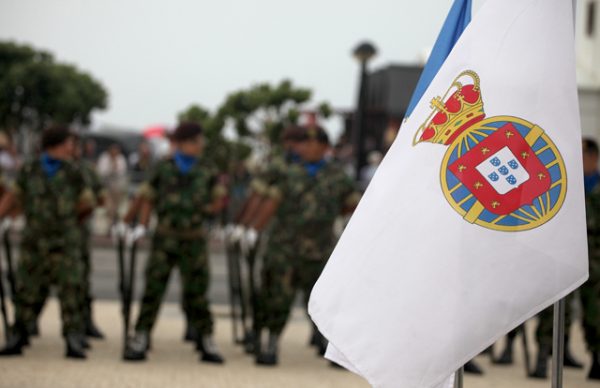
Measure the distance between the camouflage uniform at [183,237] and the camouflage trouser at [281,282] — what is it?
527 mm

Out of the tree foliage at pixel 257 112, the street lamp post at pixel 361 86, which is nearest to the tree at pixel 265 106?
the tree foliage at pixel 257 112

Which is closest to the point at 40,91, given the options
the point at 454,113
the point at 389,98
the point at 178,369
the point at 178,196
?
the point at 389,98

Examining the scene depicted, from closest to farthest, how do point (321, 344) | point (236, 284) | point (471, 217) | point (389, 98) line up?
point (471, 217) → point (321, 344) → point (236, 284) → point (389, 98)

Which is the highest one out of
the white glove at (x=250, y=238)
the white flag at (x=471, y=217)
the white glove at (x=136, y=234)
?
the white flag at (x=471, y=217)

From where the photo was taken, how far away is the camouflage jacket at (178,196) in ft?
36.2

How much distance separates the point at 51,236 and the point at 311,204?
226 centimetres

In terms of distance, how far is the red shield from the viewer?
525cm

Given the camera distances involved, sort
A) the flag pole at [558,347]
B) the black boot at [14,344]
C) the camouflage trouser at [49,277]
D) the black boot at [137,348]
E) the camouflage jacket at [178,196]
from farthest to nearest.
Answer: the camouflage jacket at [178,196], the black boot at [137,348], the camouflage trouser at [49,277], the black boot at [14,344], the flag pole at [558,347]

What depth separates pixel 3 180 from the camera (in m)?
11.4

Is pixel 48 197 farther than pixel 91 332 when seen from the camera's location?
No

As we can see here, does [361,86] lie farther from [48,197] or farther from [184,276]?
[48,197]

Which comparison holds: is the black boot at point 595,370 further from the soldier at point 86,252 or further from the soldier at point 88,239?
the soldier at point 88,239

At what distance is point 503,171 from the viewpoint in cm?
530

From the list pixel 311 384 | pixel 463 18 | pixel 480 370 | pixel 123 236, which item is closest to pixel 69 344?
pixel 123 236
